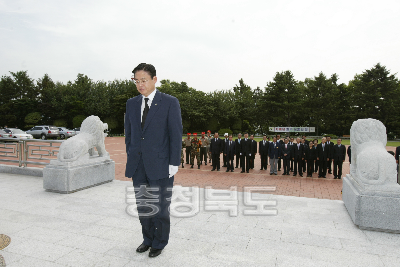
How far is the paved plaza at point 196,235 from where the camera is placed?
10.1 feet

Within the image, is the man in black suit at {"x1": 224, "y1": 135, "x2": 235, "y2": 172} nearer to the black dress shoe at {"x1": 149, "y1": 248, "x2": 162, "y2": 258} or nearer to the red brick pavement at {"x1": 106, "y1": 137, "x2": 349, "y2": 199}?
the red brick pavement at {"x1": 106, "y1": 137, "x2": 349, "y2": 199}

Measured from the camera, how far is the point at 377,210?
4.06 meters

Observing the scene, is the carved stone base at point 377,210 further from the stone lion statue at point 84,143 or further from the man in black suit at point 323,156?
the man in black suit at point 323,156

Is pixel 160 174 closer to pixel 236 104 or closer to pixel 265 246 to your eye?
pixel 265 246

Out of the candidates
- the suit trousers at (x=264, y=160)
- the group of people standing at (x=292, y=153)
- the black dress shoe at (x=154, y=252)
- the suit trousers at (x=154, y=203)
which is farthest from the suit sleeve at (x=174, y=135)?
the suit trousers at (x=264, y=160)

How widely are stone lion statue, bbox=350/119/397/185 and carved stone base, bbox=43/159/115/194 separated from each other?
5.75 meters

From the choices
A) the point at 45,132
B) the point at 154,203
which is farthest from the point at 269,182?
the point at 45,132

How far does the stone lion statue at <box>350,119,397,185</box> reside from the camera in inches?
164

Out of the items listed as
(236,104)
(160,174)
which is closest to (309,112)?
(236,104)

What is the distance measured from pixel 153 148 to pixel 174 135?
0.90 ft

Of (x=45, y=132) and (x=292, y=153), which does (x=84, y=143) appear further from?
(x=45, y=132)

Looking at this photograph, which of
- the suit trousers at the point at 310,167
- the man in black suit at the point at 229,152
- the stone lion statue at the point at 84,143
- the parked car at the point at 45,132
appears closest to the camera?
the stone lion statue at the point at 84,143

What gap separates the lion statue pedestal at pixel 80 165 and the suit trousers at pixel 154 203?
11.9 feet

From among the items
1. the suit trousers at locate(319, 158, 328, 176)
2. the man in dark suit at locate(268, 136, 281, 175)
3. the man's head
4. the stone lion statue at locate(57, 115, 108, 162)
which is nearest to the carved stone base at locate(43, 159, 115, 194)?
the stone lion statue at locate(57, 115, 108, 162)
